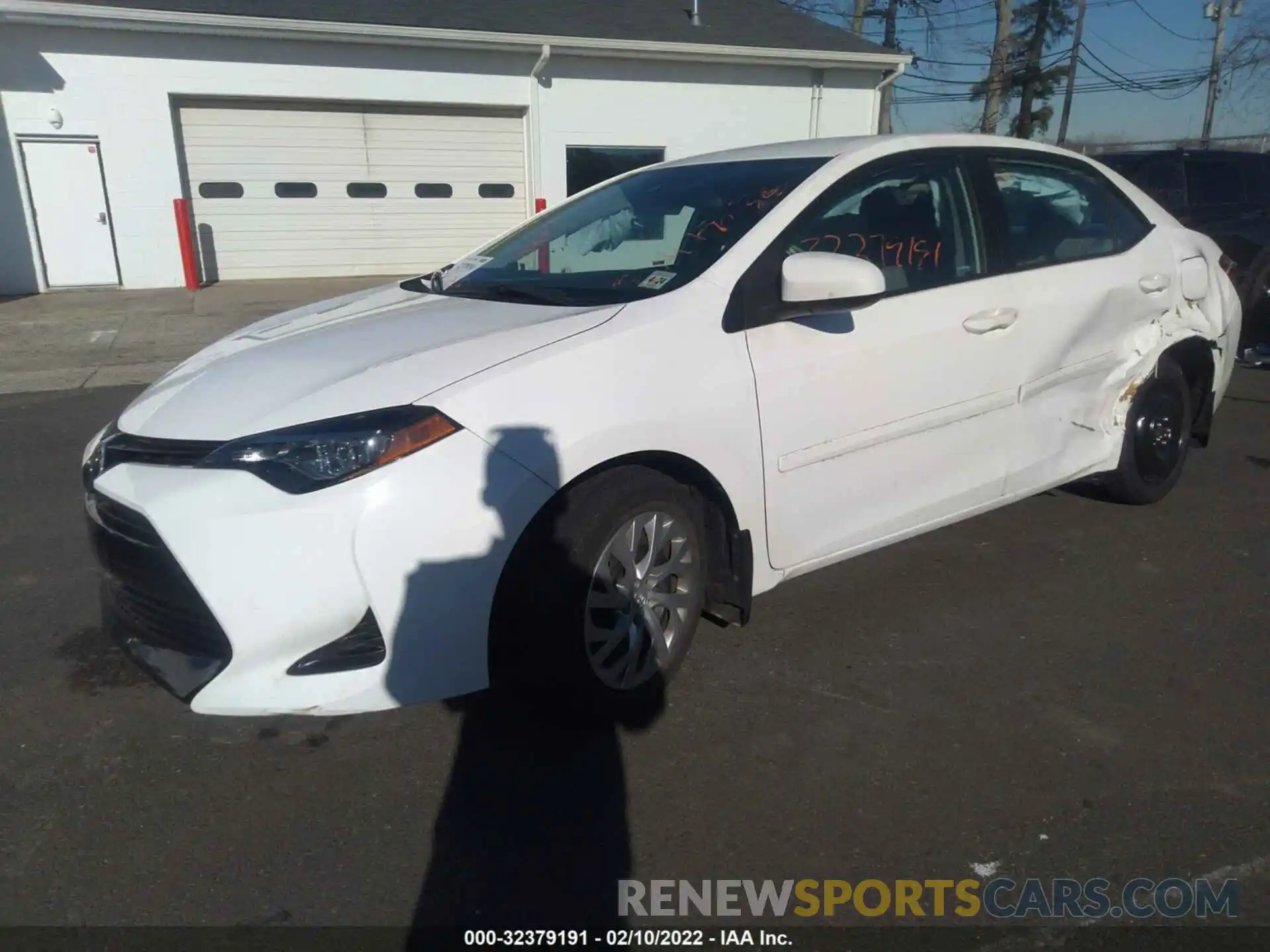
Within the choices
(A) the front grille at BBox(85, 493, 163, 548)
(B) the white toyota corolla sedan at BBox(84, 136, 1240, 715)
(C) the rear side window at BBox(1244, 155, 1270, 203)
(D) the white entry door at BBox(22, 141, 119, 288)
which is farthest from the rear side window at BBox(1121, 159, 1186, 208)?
(D) the white entry door at BBox(22, 141, 119, 288)

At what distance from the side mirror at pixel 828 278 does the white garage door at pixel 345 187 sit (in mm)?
12845

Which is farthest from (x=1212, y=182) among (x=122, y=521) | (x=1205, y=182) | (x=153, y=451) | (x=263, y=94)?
(x=263, y=94)

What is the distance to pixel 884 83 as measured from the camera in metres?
16.9

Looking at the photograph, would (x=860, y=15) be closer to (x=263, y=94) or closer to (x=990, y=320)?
(x=263, y=94)

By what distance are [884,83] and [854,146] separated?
14829 mm

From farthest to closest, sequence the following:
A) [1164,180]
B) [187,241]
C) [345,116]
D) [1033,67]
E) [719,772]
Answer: [1033,67]
[345,116]
[187,241]
[1164,180]
[719,772]

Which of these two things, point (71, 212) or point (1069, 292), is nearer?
point (1069, 292)

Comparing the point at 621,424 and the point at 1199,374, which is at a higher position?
the point at 621,424

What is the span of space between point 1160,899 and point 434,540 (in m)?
1.92

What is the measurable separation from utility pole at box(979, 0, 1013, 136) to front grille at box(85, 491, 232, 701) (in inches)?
1098

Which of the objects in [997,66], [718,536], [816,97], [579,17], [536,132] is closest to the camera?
[718,536]

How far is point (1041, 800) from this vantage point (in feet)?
8.64

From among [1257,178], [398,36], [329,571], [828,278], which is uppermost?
[398,36]

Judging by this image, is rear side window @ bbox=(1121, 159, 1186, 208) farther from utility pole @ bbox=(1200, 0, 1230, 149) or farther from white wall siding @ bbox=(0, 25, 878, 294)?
utility pole @ bbox=(1200, 0, 1230, 149)
